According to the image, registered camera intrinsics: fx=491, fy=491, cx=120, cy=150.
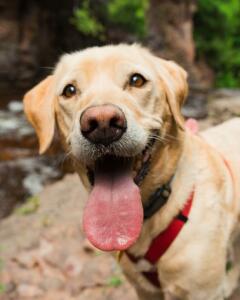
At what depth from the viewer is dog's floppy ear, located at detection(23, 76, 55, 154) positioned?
9.14ft

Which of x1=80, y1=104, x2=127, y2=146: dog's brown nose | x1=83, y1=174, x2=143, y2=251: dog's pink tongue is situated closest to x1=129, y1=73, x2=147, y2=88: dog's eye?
x1=80, y1=104, x2=127, y2=146: dog's brown nose

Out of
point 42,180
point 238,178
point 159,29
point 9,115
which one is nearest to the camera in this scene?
point 238,178

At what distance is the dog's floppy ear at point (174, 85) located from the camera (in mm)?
2641

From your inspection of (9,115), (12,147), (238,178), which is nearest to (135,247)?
(238,178)

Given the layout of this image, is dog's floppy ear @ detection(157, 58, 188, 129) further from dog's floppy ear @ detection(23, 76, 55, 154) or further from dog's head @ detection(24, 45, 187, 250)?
dog's floppy ear @ detection(23, 76, 55, 154)

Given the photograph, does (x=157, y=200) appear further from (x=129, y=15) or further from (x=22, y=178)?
(x=129, y=15)

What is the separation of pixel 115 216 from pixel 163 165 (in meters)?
0.45

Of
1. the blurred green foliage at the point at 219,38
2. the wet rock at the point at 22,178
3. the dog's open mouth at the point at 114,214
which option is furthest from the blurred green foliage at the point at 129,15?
the dog's open mouth at the point at 114,214

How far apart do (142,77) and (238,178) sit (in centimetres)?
95

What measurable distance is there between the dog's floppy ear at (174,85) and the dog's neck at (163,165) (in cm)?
11

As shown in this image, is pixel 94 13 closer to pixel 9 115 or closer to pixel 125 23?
pixel 125 23

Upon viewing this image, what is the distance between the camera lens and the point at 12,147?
8039 millimetres

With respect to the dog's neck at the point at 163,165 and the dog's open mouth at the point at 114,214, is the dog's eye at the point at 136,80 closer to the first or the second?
the dog's neck at the point at 163,165

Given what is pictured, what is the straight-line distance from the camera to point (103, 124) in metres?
2.14
